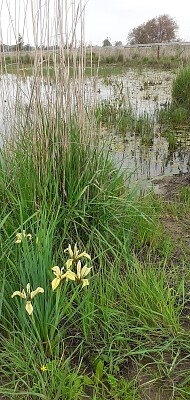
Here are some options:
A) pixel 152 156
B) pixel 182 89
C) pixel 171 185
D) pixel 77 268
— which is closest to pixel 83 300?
pixel 77 268

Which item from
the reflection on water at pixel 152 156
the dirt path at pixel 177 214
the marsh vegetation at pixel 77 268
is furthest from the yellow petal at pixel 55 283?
the reflection on water at pixel 152 156

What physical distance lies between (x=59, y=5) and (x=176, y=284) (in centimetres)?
164

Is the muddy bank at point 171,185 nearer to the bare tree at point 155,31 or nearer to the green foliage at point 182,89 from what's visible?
the green foliage at point 182,89

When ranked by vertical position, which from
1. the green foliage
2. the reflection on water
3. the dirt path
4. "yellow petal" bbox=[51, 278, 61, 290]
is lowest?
the dirt path

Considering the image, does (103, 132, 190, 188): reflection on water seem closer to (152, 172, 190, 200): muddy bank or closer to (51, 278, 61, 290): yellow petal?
(152, 172, 190, 200): muddy bank

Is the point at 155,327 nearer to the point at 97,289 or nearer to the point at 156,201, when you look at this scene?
the point at 97,289

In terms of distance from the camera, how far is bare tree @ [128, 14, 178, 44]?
141ft

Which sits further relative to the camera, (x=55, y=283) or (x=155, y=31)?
(x=155, y=31)

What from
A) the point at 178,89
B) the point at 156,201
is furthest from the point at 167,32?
the point at 156,201

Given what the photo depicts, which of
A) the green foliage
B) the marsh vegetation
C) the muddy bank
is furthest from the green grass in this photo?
the green foliage

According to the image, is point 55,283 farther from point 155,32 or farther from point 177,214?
point 155,32

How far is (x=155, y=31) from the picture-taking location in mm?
46406

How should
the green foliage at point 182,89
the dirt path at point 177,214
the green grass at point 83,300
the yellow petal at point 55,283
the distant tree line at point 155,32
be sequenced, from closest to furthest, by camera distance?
the yellow petal at point 55,283 → the green grass at point 83,300 → the dirt path at point 177,214 → the green foliage at point 182,89 → the distant tree line at point 155,32

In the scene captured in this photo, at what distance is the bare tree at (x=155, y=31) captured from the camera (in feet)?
141
